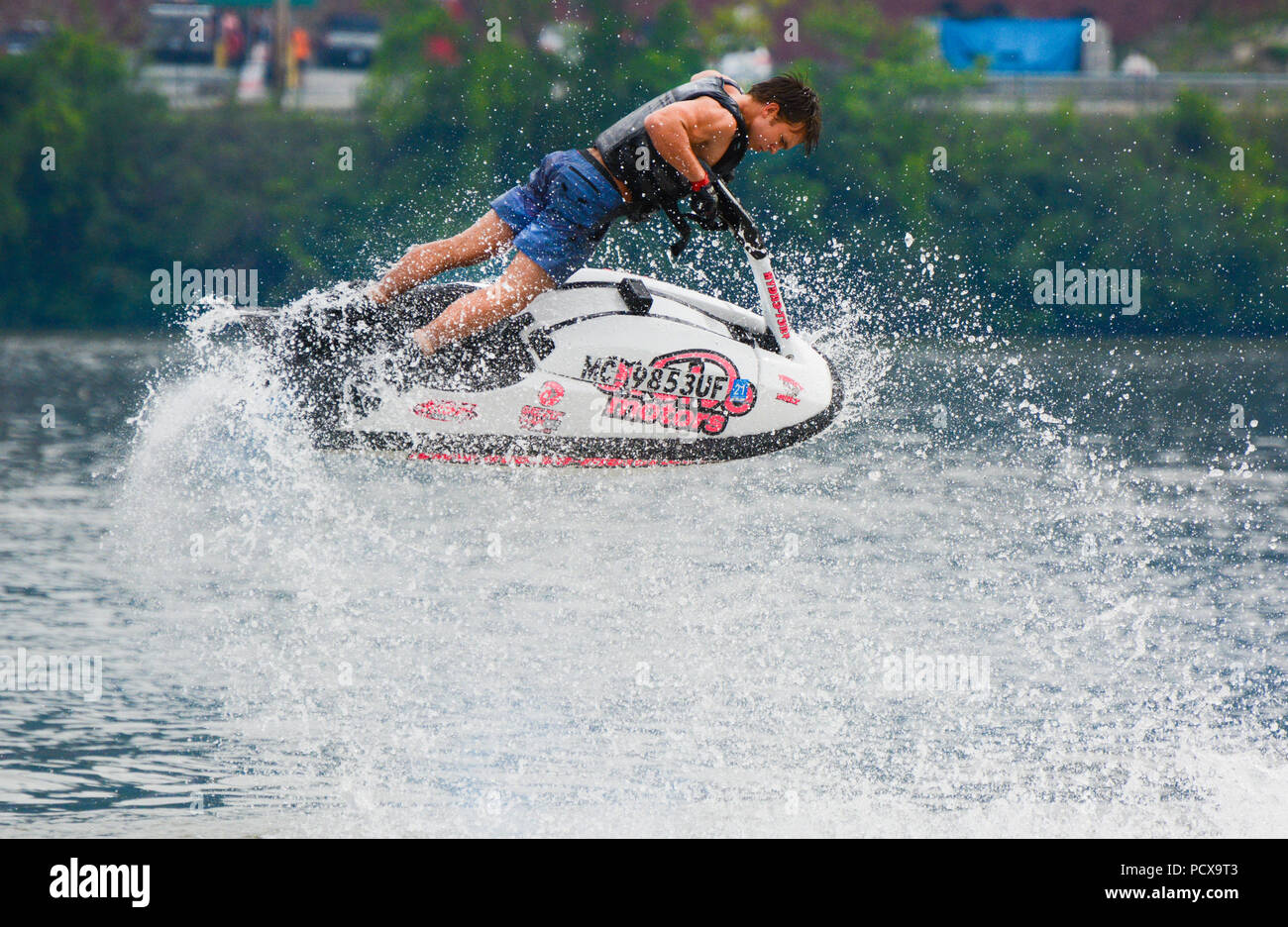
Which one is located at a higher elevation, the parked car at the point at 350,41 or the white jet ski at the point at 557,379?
the parked car at the point at 350,41

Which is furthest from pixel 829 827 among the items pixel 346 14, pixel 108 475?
pixel 346 14

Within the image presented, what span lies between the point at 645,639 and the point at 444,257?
12.2 feet

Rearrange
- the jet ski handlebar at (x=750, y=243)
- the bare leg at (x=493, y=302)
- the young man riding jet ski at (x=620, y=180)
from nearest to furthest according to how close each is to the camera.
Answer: the young man riding jet ski at (x=620, y=180)
the jet ski handlebar at (x=750, y=243)
the bare leg at (x=493, y=302)

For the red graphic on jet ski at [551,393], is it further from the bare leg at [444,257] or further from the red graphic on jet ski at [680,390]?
the bare leg at [444,257]

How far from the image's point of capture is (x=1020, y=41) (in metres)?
44.2

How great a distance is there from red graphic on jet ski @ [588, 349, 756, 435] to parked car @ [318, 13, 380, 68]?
34079mm

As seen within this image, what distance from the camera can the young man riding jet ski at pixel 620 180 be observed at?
9.16 meters

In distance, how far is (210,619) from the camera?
43.0ft

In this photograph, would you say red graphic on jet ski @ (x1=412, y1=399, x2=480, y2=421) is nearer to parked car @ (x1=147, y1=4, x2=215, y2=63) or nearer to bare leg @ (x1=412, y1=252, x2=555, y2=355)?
bare leg @ (x1=412, y1=252, x2=555, y2=355)

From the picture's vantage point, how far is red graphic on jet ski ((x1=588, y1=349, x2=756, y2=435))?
9570 millimetres

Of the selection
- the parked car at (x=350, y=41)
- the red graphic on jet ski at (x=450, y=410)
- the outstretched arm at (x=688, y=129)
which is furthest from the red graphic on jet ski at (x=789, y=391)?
the parked car at (x=350, y=41)

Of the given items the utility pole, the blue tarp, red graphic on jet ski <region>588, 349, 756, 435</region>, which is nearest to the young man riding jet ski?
red graphic on jet ski <region>588, 349, 756, 435</region>

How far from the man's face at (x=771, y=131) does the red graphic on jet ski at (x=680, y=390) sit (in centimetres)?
108

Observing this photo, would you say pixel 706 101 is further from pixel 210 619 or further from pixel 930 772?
pixel 210 619
